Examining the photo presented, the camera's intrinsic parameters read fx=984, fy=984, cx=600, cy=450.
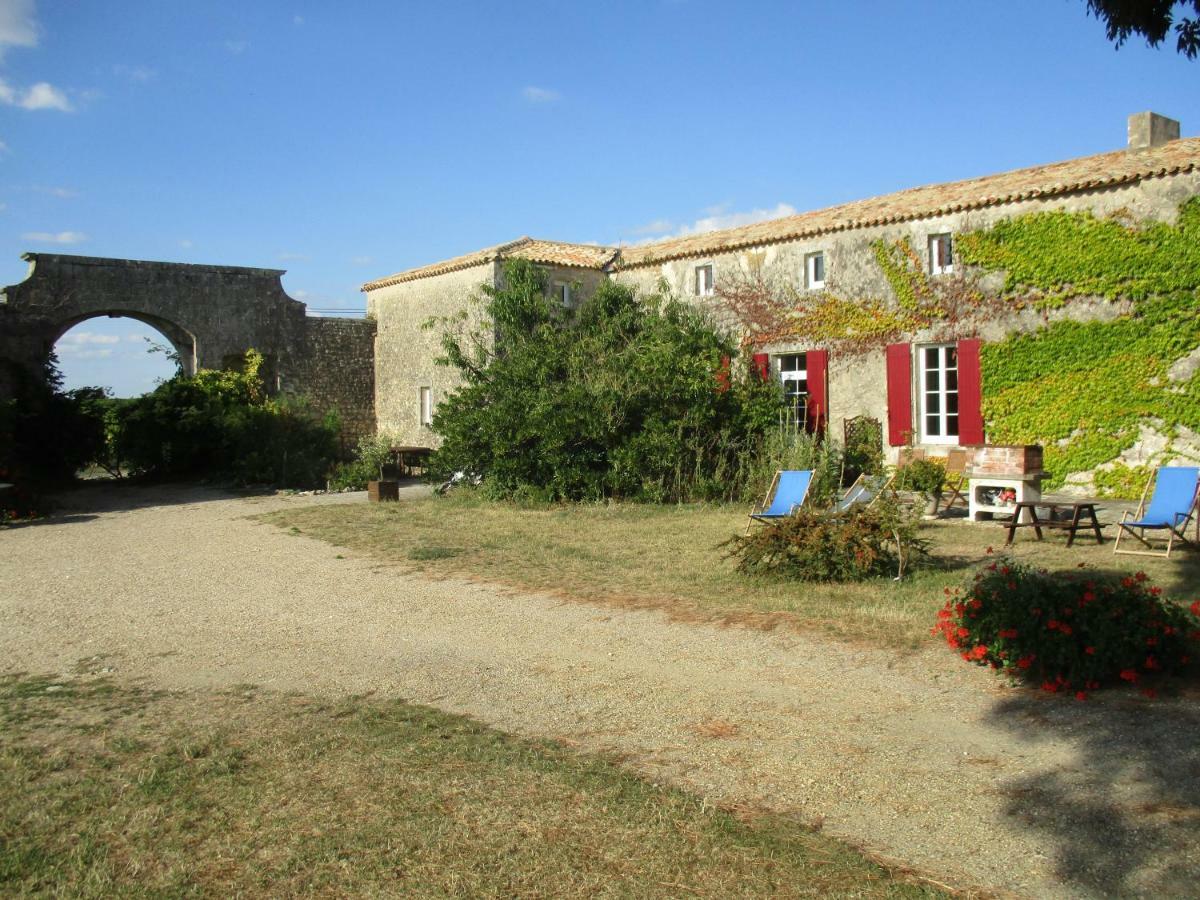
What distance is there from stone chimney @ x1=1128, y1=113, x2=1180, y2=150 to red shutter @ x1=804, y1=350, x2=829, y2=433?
536 centimetres

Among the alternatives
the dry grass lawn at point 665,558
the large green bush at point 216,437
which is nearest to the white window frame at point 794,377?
the dry grass lawn at point 665,558

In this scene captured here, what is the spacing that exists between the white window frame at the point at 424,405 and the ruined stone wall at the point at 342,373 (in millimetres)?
2006

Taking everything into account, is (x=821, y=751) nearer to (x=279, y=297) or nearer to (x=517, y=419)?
(x=517, y=419)

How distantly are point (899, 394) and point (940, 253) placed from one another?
2.24 m

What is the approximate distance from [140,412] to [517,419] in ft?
28.6

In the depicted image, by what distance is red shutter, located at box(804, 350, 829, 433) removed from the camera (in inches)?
643

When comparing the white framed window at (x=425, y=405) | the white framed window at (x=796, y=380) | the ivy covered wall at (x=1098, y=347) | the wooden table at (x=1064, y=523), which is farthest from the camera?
the white framed window at (x=425, y=405)

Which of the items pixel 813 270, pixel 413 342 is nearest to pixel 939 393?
pixel 813 270

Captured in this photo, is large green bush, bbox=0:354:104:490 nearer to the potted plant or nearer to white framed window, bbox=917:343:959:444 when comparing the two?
the potted plant

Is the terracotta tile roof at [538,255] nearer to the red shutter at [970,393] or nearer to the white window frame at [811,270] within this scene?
the white window frame at [811,270]

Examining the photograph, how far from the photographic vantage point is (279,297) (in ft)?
72.8

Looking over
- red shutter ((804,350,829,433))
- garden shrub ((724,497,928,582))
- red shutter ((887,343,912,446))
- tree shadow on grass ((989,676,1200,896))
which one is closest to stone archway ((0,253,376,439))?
red shutter ((804,350,829,433))

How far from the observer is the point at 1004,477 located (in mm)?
11086

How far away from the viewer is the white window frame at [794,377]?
16547 millimetres
